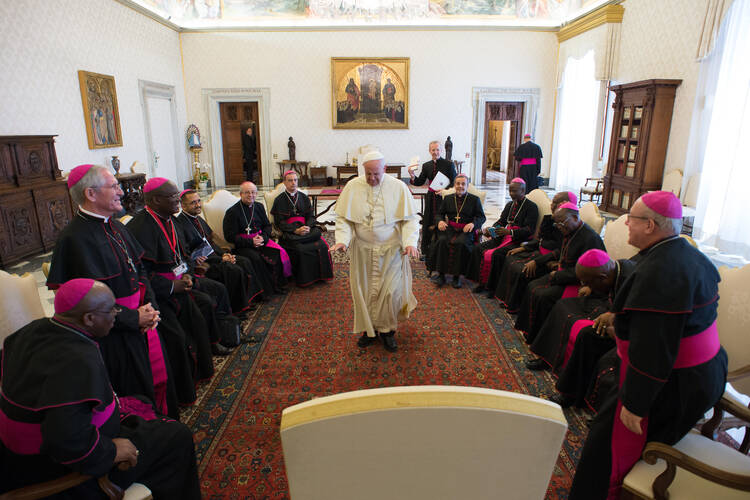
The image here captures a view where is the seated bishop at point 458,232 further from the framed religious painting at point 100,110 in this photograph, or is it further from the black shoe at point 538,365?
the framed religious painting at point 100,110

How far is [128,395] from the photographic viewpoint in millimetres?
2693

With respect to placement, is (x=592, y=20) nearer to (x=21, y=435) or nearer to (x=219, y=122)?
(x=219, y=122)

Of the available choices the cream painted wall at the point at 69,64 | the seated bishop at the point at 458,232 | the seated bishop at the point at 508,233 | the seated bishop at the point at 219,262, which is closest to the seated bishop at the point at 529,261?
the seated bishop at the point at 508,233

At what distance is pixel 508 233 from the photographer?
561 centimetres

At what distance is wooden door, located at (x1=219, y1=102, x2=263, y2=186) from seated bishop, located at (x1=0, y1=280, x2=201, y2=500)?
14360 mm

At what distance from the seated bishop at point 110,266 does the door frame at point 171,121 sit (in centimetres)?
1112

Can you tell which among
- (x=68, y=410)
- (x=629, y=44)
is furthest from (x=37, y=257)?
(x=629, y=44)

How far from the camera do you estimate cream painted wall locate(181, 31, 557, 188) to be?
14461 mm

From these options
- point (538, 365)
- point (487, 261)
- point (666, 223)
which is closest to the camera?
point (666, 223)

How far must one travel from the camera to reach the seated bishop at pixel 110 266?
8.46 feet

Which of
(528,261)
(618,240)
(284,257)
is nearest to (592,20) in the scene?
(528,261)

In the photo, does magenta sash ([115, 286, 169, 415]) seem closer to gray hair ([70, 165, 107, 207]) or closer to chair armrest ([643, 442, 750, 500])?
gray hair ([70, 165, 107, 207])

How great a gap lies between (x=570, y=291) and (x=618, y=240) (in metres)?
0.73

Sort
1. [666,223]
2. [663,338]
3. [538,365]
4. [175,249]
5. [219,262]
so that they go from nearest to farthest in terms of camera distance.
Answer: [663,338] < [666,223] < [175,249] < [538,365] < [219,262]
